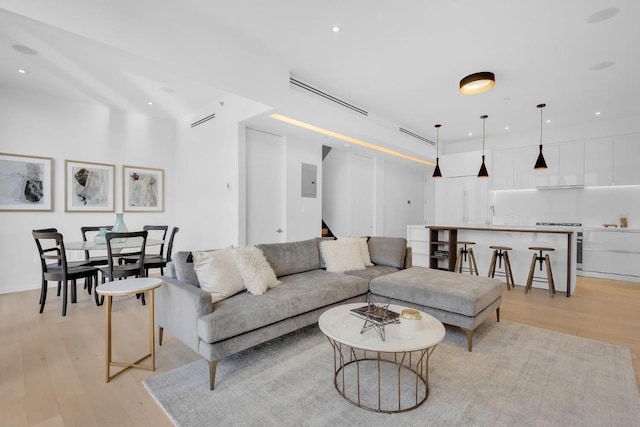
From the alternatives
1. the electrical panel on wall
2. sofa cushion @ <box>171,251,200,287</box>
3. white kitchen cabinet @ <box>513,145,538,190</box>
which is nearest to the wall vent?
the electrical panel on wall

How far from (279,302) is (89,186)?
4509mm

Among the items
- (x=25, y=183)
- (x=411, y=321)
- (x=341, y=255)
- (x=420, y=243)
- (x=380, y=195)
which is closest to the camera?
(x=411, y=321)

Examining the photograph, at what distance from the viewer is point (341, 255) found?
3.60 m

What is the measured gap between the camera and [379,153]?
21.8 ft

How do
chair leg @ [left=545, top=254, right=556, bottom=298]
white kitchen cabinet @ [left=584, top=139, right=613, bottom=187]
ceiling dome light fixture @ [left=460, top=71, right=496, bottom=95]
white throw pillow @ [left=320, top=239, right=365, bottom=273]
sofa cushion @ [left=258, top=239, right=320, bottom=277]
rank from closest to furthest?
sofa cushion @ [left=258, top=239, right=320, bottom=277], white throw pillow @ [left=320, top=239, right=365, bottom=273], ceiling dome light fixture @ [left=460, top=71, right=496, bottom=95], chair leg @ [left=545, top=254, right=556, bottom=298], white kitchen cabinet @ [left=584, top=139, right=613, bottom=187]

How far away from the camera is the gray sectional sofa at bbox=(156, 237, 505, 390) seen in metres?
2.09

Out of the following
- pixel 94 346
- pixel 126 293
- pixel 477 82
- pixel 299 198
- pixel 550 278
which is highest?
pixel 477 82

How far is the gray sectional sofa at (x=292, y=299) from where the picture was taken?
2.09 metres

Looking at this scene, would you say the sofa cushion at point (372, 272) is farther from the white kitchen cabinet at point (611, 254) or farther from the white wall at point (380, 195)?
the white kitchen cabinet at point (611, 254)

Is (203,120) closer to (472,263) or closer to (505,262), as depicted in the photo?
(472,263)

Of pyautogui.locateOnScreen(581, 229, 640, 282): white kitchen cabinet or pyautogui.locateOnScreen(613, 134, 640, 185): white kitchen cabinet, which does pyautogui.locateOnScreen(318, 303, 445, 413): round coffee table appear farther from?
pyautogui.locateOnScreen(613, 134, 640, 185): white kitchen cabinet

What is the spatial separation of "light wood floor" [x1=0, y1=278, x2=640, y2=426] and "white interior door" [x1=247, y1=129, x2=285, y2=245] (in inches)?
75.7

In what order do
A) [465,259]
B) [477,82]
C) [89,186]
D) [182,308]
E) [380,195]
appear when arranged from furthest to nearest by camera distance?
[380,195] → [465,259] → [89,186] → [477,82] → [182,308]

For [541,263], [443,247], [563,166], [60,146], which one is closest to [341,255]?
[443,247]
